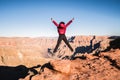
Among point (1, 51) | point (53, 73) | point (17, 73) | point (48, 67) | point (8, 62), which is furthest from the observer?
point (1, 51)

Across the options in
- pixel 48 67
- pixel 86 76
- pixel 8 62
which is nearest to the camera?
pixel 86 76

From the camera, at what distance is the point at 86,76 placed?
15.8 meters

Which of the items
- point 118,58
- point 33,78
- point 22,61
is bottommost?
point 22,61

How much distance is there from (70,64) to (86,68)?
1.56 meters

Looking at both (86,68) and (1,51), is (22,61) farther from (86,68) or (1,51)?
(86,68)

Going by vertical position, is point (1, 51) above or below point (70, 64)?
below

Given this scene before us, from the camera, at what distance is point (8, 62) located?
177625 mm

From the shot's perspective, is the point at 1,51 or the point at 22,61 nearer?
the point at 22,61

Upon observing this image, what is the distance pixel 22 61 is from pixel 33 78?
16695 centimetres

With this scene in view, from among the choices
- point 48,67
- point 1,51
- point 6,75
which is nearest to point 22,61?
point 1,51

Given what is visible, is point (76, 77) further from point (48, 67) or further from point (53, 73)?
point (48, 67)

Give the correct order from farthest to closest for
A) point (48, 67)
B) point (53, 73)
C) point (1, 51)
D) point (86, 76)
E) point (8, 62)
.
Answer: point (1, 51) < point (8, 62) < point (48, 67) < point (53, 73) < point (86, 76)

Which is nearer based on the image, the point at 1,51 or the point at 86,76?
the point at 86,76

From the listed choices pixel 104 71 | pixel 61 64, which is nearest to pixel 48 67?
pixel 61 64
